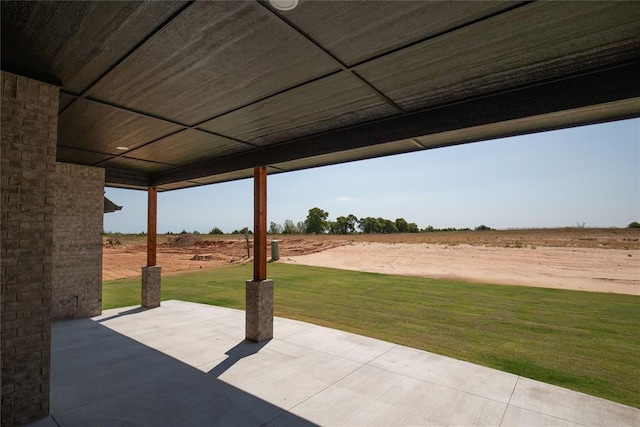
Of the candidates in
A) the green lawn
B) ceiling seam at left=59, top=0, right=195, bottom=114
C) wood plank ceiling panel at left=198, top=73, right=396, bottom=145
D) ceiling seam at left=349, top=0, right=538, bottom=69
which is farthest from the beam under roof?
the green lawn

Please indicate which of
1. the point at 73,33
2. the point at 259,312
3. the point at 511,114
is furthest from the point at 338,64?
the point at 259,312

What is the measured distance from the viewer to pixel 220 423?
12.2ft

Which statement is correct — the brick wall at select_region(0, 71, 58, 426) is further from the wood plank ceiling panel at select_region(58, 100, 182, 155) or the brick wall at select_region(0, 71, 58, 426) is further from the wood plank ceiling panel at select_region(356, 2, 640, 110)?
the wood plank ceiling panel at select_region(356, 2, 640, 110)

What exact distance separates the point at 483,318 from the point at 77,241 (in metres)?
11.0

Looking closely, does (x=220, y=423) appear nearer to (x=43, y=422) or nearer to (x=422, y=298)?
(x=43, y=422)

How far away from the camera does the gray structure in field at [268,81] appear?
2.48 m

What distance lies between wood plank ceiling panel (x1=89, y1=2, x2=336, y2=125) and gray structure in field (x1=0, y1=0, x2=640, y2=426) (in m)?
0.02

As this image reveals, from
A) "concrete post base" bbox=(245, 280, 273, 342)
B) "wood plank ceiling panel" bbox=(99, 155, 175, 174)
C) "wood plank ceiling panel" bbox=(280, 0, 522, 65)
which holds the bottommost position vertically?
"concrete post base" bbox=(245, 280, 273, 342)

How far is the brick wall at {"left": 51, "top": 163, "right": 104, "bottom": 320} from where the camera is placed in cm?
807

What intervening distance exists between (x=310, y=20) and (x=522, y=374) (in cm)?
594

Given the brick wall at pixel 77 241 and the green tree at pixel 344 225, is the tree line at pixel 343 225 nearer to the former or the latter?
the green tree at pixel 344 225

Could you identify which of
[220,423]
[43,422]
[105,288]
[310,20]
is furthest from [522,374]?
[105,288]

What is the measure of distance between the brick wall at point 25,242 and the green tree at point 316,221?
9881 cm

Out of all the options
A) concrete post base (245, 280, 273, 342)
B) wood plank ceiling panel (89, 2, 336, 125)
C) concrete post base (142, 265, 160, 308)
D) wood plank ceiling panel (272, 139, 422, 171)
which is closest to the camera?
wood plank ceiling panel (89, 2, 336, 125)
